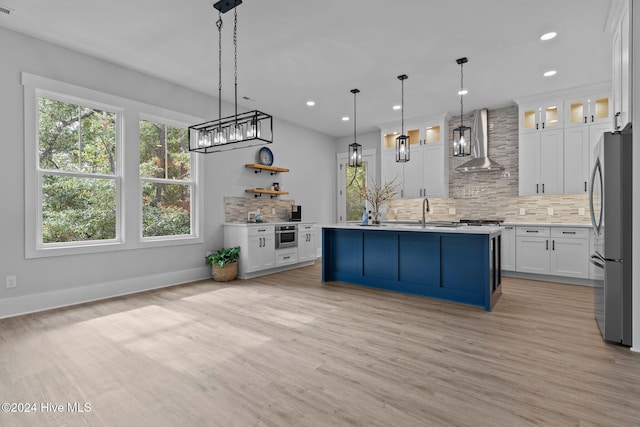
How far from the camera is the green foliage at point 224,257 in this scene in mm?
5121

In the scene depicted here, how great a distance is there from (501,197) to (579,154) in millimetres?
1312

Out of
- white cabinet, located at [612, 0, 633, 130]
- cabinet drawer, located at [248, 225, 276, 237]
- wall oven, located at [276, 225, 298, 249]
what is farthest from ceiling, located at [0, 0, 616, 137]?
wall oven, located at [276, 225, 298, 249]

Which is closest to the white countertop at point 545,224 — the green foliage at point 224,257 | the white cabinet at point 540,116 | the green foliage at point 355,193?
the white cabinet at point 540,116

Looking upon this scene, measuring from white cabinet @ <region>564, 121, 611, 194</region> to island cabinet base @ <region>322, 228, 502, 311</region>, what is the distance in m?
2.21

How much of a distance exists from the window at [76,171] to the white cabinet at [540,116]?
20.9 ft

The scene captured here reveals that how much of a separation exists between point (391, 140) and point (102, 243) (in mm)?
5823

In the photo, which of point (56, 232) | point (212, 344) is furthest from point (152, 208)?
point (212, 344)

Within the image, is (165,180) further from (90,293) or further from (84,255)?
(90,293)

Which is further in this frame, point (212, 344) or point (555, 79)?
point (555, 79)

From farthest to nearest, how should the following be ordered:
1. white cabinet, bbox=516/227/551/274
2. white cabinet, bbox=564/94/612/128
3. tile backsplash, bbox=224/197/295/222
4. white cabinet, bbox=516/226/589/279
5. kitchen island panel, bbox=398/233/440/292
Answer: tile backsplash, bbox=224/197/295/222 < white cabinet, bbox=516/227/551/274 < white cabinet, bbox=564/94/612/128 < white cabinet, bbox=516/226/589/279 < kitchen island panel, bbox=398/233/440/292

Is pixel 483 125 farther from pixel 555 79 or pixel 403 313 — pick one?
pixel 403 313

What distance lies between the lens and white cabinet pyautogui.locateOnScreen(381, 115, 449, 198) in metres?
6.43

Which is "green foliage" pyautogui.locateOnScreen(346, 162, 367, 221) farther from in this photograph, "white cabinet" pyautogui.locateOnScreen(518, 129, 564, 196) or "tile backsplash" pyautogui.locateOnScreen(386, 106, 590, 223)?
"white cabinet" pyautogui.locateOnScreen(518, 129, 564, 196)

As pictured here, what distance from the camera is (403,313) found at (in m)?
3.47
